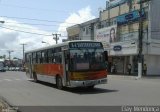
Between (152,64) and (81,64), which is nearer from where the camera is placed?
(81,64)

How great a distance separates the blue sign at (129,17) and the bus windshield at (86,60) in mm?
26118

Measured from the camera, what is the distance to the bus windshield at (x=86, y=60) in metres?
21.6

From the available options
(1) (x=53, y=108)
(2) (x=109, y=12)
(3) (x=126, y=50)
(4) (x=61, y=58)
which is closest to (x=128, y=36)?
(3) (x=126, y=50)

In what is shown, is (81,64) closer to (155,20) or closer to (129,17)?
(155,20)

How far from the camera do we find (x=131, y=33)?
164 ft

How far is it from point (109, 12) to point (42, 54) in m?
31.2

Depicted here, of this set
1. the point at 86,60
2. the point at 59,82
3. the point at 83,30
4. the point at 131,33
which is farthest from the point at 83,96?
the point at 83,30

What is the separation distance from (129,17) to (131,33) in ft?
7.18

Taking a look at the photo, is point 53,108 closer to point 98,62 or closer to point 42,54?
point 98,62

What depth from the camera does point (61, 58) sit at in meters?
23.4

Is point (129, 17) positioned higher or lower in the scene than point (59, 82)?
higher

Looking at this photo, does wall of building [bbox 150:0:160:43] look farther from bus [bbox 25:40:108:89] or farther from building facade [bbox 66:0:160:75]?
bus [bbox 25:40:108:89]

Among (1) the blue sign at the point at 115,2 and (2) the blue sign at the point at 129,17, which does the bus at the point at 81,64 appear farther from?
(1) the blue sign at the point at 115,2

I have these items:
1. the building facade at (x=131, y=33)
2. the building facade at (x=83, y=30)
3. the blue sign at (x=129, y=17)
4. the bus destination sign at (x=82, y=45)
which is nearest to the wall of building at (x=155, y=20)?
the building facade at (x=131, y=33)
